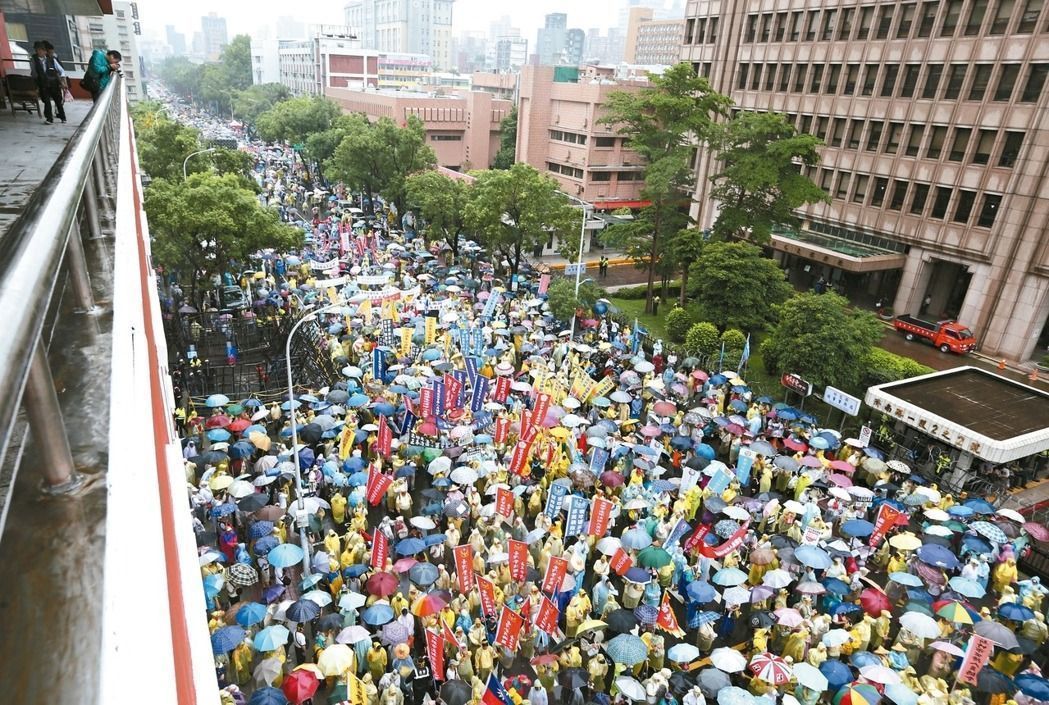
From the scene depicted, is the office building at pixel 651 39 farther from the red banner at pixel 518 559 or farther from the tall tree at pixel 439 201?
the red banner at pixel 518 559

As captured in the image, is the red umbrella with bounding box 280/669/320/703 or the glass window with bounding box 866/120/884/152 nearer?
the red umbrella with bounding box 280/669/320/703

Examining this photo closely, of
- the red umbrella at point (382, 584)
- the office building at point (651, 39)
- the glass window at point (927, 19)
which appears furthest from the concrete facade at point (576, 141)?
the office building at point (651, 39)

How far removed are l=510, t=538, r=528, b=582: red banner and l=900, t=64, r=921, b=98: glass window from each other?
90.6 ft

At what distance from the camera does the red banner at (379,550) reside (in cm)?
1136

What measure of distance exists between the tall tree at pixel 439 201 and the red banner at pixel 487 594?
2284 centimetres

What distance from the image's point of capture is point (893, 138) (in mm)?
29547

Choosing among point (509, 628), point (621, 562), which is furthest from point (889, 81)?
point (509, 628)

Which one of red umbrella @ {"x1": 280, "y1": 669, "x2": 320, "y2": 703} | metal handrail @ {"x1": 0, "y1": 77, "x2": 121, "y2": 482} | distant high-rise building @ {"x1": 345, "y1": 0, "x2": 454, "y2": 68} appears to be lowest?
red umbrella @ {"x1": 280, "y1": 669, "x2": 320, "y2": 703}

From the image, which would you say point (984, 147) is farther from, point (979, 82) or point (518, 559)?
point (518, 559)

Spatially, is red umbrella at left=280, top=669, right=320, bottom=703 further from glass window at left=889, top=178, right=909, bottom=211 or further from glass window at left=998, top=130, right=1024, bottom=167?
glass window at left=889, top=178, right=909, bottom=211

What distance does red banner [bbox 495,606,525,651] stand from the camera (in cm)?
1009

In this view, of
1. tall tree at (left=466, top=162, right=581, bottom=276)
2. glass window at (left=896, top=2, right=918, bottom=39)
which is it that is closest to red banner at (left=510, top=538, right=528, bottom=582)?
tall tree at (left=466, top=162, right=581, bottom=276)

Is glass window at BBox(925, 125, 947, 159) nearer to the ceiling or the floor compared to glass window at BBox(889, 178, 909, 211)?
nearer to the ceiling

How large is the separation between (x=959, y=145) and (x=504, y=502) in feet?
83.3
